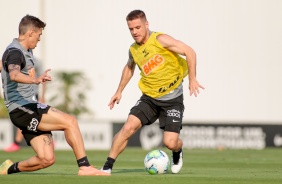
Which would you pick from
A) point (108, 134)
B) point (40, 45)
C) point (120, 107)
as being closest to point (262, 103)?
point (120, 107)

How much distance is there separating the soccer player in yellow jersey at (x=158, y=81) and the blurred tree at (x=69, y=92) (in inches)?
945

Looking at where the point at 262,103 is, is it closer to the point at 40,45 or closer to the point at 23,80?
the point at 40,45

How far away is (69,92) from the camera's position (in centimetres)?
3809

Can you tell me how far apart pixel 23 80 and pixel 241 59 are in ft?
94.9

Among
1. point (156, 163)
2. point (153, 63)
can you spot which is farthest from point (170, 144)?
point (153, 63)

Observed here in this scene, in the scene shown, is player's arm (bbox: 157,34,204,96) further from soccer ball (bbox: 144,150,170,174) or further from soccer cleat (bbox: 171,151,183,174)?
soccer cleat (bbox: 171,151,183,174)

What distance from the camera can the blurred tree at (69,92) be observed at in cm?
3772

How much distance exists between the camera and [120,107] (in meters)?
40.2

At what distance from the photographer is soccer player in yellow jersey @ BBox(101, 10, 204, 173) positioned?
13062mm

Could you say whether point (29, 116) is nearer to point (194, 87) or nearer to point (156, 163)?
point (156, 163)

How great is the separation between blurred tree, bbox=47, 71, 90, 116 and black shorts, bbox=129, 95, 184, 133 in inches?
943

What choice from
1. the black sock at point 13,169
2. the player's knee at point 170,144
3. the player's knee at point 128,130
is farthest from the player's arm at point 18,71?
the player's knee at point 170,144

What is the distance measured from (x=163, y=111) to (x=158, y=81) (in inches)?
19.8

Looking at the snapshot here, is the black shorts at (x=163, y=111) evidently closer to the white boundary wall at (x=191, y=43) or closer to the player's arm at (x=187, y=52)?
the player's arm at (x=187, y=52)
